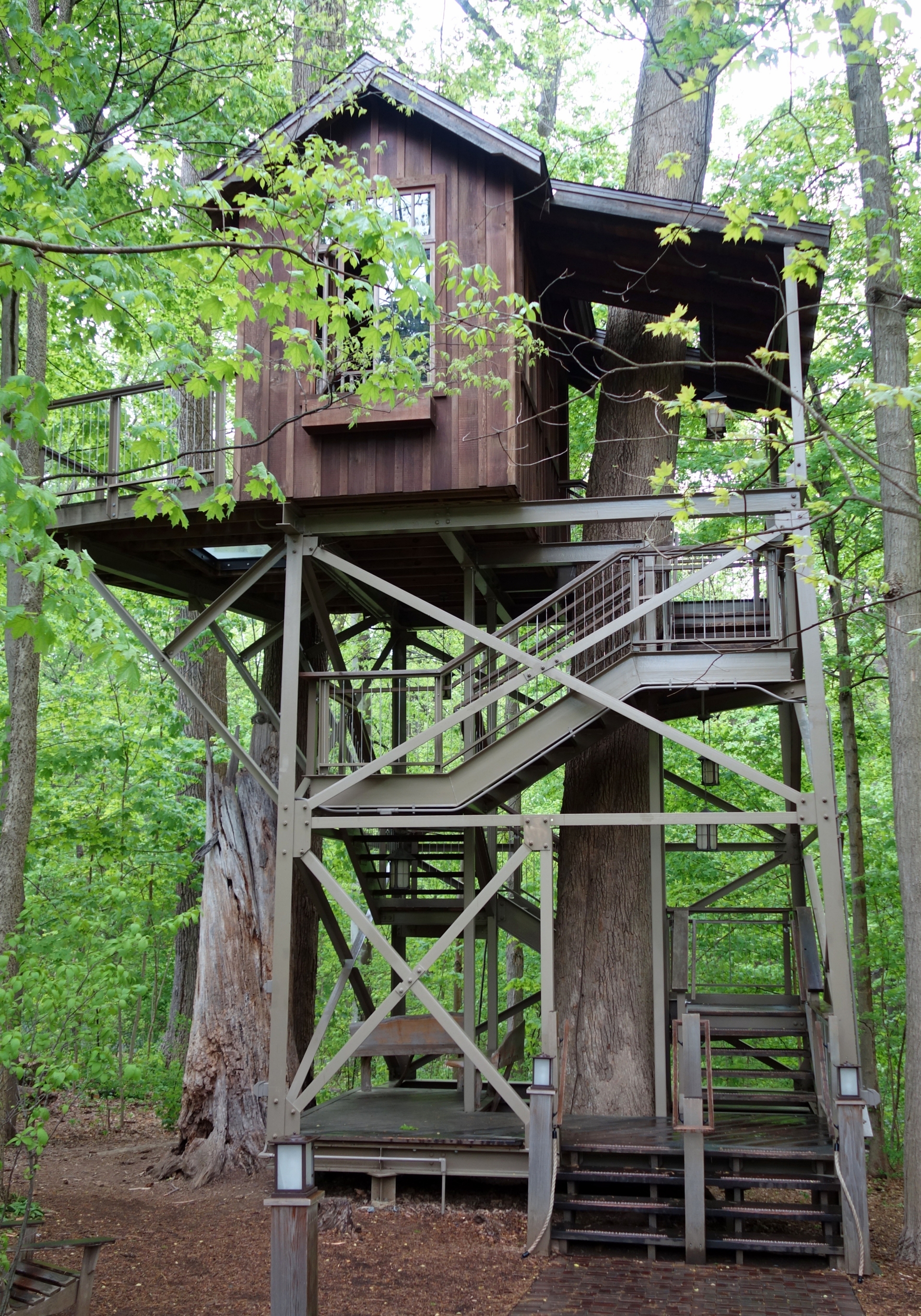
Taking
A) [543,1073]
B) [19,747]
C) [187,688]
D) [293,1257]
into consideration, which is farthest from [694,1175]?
[187,688]

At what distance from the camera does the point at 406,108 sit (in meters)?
10.5

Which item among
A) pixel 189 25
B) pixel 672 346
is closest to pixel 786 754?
pixel 672 346

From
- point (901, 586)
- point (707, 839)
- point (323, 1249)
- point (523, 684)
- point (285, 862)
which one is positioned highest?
point (901, 586)

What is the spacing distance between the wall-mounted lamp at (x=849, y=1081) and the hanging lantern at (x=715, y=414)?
4.98 metres

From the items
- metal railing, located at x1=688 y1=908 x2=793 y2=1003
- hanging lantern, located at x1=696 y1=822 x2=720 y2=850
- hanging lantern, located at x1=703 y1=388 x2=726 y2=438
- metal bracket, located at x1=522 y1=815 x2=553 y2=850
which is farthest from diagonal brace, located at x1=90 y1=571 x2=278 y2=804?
metal railing, located at x1=688 y1=908 x2=793 y2=1003

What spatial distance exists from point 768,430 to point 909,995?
633 centimetres

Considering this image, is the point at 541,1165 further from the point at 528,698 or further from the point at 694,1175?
the point at 528,698

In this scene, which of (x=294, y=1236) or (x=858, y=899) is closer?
(x=294, y=1236)

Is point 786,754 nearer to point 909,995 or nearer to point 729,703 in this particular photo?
point 729,703

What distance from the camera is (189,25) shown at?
1132cm

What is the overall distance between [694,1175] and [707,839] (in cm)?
416

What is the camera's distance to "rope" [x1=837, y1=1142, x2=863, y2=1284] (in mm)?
8078

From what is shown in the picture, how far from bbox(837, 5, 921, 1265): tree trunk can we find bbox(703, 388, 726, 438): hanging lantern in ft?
4.81

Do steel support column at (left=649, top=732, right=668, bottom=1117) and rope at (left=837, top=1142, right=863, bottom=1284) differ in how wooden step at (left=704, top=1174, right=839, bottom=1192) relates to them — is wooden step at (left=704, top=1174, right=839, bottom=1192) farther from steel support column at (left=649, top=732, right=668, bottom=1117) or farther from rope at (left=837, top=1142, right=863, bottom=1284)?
steel support column at (left=649, top=732, right=668, bottom=1117)
